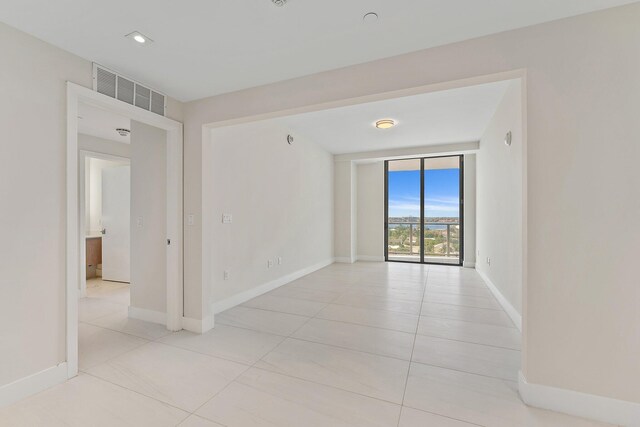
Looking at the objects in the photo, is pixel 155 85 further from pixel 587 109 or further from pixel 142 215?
pixel 587 109

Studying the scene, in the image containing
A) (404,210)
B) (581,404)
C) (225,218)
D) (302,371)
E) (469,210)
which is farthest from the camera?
(404,210)

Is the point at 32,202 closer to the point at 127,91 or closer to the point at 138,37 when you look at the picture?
the point at 127,91

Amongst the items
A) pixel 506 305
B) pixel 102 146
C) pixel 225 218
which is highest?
pixel 102 146

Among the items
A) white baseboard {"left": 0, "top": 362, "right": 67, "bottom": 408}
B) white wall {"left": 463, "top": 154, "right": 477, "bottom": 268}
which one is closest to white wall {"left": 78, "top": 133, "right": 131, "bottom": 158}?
white baseboard {"left": 0, "top": 362, "right": 67, "bottom": 408}

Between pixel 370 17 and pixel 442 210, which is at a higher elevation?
pixel 370 17

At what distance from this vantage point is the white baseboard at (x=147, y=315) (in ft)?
10.8

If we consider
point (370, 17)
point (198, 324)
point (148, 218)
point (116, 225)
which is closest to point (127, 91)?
point (148, 218)

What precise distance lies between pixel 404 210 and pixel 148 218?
5.84 metres

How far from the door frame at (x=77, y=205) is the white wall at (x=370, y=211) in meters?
5.32

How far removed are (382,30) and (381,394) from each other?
2544 millimetres

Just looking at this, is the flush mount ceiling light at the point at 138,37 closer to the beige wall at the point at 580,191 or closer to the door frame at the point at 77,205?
the door frame at the point at 77,205

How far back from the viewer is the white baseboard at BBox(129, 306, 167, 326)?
3287 mm

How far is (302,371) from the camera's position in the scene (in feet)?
Result: 7.39

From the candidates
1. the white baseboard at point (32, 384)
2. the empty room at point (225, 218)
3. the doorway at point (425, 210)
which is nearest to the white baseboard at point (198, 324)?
the empty room at point (225, 218)
